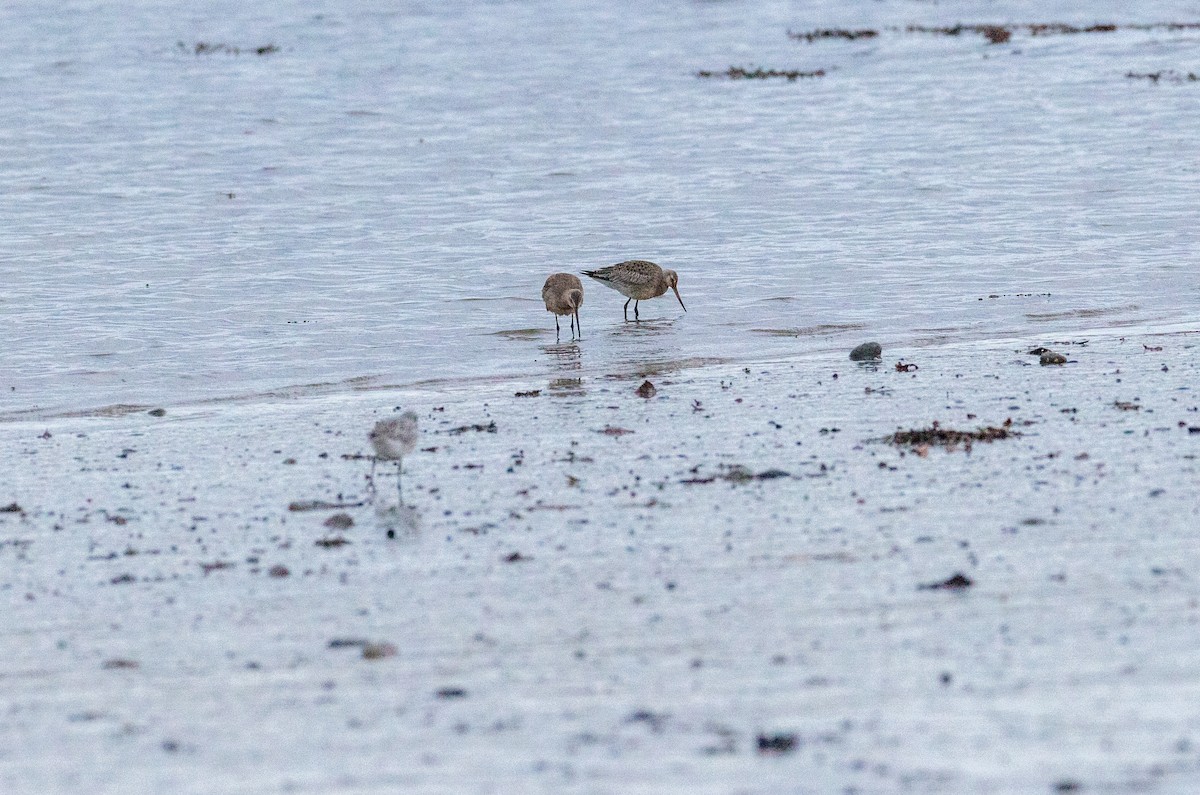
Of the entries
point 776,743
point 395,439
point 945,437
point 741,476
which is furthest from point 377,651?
point 945,437

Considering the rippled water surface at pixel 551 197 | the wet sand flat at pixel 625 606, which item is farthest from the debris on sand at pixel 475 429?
the rippled water surface at pixel 551 197

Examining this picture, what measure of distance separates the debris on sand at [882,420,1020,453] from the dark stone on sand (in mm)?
3230

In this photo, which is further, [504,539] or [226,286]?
[226,286]

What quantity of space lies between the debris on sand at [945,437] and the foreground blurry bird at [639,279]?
6.92 meters

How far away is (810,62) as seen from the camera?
37.8m

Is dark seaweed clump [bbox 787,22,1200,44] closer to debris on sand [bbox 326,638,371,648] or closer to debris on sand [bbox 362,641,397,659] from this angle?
debris on sand [bbox 326,638,371,648]

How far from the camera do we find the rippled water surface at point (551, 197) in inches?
580

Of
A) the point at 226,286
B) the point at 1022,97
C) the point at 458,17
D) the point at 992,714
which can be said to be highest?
the point at 458,17

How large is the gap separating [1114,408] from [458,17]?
38899mm

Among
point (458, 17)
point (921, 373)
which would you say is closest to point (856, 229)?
point (921, 373)

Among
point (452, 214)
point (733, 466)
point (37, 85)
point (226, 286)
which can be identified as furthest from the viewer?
point (37, 85)

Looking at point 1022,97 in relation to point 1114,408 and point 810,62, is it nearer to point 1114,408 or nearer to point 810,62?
point 810,62

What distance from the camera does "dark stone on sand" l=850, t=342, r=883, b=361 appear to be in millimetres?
12406

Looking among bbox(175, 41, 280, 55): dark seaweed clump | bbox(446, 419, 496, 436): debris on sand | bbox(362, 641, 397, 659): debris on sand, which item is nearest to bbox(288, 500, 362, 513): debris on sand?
bbox(446, 419, 496, 436): debris on sand
